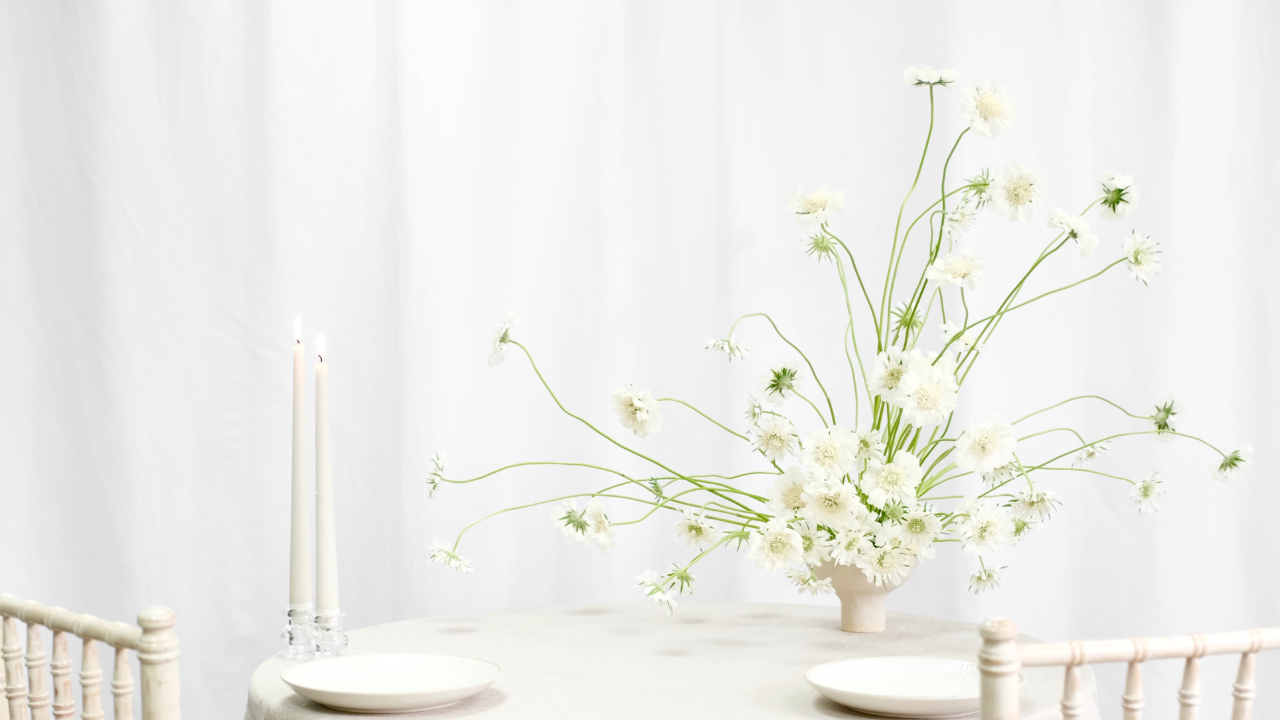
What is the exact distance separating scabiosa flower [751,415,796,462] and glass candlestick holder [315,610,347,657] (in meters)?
0.49

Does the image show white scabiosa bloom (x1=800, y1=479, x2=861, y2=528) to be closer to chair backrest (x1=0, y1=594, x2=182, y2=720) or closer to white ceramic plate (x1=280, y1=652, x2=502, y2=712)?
white ceramic plate (x1=280, y1=652, x2=502, y2=712)

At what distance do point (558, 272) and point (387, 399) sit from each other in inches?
14.2

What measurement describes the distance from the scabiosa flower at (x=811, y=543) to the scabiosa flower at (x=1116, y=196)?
0.44m

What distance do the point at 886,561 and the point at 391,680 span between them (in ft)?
1.71

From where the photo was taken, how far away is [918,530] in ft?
3.96

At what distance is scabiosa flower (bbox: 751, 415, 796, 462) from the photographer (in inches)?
49.4

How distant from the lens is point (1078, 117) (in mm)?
1958

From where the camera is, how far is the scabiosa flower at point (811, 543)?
4.00ft

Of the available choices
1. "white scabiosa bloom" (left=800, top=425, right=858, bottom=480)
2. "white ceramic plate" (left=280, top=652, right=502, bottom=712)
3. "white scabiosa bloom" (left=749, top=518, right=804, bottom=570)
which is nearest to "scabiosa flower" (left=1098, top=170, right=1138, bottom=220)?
"white scabiosa bloom" (left=800, top=425, right=858, bottom=480)

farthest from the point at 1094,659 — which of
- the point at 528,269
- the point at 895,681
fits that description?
the point at 528,269

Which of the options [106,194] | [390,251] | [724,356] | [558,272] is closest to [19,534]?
[106,194]

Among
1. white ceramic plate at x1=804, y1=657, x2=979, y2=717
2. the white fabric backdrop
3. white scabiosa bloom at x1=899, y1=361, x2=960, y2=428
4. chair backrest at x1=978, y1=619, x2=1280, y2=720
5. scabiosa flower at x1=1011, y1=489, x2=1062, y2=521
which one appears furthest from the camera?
the white fabric backdrop

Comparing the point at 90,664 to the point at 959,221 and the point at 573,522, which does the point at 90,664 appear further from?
the point at 959,221

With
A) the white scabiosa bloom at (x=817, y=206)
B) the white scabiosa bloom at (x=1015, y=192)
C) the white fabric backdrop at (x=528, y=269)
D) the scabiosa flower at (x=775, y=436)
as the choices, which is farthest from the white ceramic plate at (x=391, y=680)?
the white fabric backdrop at (x=528, y=269)
